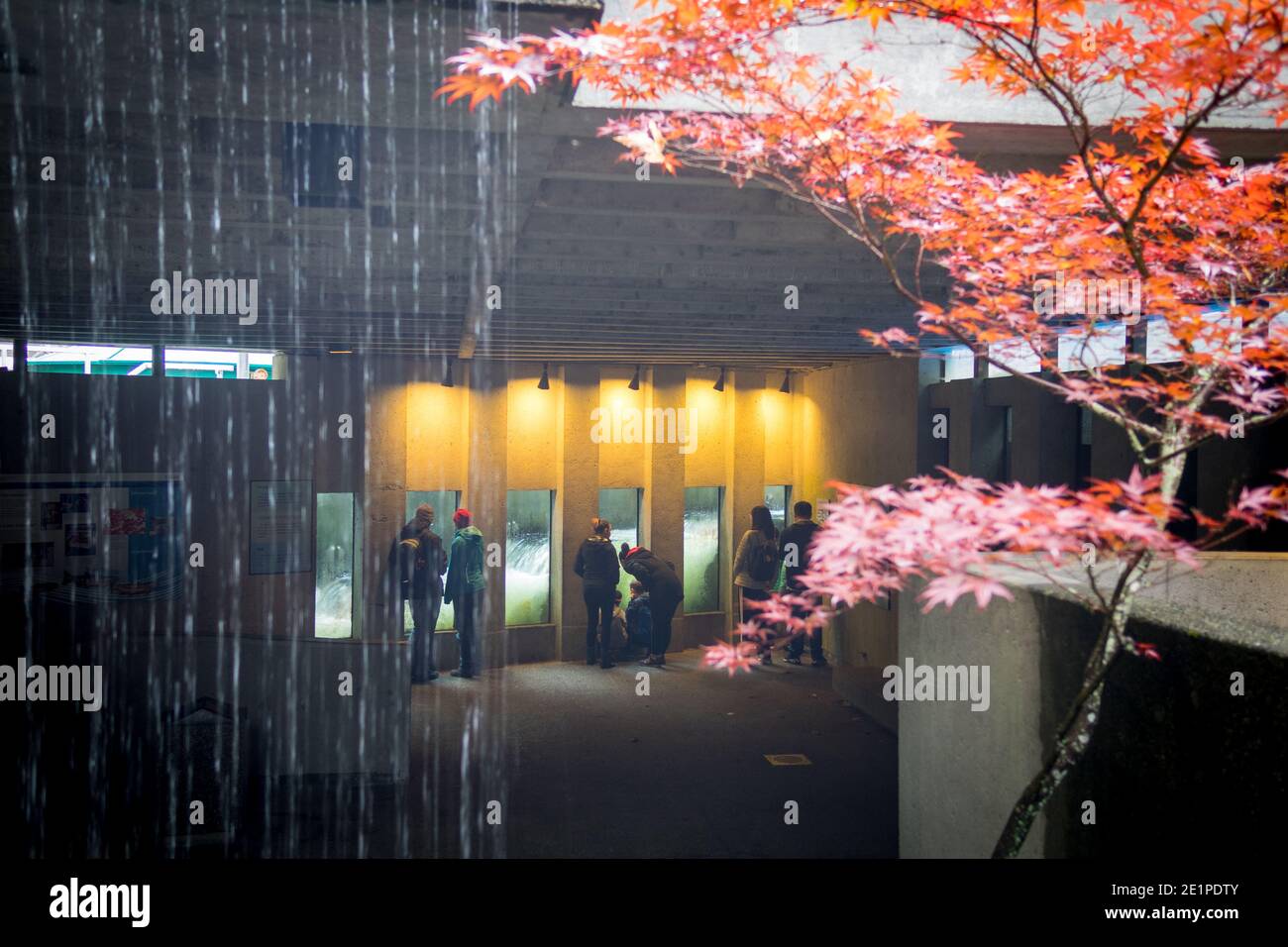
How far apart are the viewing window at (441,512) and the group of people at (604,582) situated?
30 cm

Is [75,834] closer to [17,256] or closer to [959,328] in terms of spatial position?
[17,256]

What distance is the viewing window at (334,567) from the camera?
11.2 meters

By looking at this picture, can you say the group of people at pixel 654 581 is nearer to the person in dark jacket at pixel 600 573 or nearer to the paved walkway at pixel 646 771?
the person in dark jacket at pixel 600 573

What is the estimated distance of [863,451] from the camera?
443 inches

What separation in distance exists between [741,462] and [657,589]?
2646mm

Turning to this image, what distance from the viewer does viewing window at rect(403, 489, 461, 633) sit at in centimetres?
1152

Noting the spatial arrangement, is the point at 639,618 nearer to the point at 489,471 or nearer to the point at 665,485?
the point at 665,485

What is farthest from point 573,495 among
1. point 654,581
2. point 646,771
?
point 646,771

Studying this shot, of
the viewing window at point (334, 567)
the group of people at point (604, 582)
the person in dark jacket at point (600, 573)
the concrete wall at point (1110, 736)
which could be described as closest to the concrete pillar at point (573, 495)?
the group of people at point (604, 582)

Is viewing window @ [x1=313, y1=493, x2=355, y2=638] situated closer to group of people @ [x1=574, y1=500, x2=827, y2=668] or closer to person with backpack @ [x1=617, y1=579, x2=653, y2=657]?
group of people @ [x1=574, y1=500, x2=827, y2=668]

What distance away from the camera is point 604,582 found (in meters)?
11.0

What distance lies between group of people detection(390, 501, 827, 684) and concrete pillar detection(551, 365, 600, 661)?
0.28 metres

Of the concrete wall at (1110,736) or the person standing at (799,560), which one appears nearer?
the concrete wall at (1110,736)

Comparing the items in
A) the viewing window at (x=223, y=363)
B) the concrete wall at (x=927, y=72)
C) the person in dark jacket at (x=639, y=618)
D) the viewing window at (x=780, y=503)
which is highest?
the concrete wall at (x=927, y=72)
